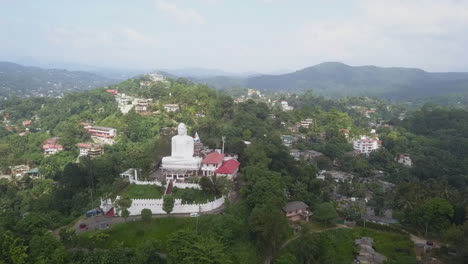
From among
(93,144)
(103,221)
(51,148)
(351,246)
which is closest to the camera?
(351,246)

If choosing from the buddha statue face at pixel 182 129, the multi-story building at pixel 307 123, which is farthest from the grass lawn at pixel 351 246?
the multi-story building at pixel 307 123

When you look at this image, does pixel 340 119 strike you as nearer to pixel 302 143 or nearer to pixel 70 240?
pixel 302 143

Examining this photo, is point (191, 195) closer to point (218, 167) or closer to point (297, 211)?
point (218, 167)

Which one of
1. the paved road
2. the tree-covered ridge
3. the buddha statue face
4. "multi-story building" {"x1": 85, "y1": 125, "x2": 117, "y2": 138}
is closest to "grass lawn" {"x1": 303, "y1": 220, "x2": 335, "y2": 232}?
the tree-covered ridge

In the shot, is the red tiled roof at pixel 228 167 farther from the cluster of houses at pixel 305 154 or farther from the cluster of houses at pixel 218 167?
the cluster of houses at pixel 305 154

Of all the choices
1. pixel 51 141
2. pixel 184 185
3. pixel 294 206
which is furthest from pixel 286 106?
pixel 184 185

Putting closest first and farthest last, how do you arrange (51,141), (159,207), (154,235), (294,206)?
(154,235), (159,207), (294,206), (51,141)

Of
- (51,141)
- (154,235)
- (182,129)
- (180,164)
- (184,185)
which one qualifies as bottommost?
(51,141)
